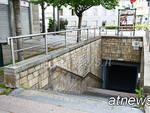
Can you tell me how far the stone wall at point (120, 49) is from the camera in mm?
14930

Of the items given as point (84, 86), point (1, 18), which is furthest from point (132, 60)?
point (1, 18)

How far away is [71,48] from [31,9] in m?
7.69

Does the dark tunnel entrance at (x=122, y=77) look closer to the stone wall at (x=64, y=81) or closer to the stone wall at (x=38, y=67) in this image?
the stone wall at (x=64, y=81)

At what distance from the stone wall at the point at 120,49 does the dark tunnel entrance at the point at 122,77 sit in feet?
9.63

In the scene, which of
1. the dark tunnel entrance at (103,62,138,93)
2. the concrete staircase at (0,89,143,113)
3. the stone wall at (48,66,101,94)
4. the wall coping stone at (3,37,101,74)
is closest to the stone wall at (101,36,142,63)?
the dark tunnel entrance at (103,62,138,93)

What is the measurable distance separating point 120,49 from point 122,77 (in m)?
5.80

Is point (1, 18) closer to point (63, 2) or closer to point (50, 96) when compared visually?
point (63, 2)

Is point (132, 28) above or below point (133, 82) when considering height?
above

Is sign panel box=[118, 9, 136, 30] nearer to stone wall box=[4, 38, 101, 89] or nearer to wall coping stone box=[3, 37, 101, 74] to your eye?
stone wall box=[4, 38, 101, 89]

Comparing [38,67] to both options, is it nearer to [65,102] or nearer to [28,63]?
[28,63]

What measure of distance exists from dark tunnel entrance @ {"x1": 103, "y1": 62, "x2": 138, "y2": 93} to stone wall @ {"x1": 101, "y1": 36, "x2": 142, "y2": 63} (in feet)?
9.63

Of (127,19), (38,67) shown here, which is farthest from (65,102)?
(127,19)

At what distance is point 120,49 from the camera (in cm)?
1545

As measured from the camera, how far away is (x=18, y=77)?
454cm
